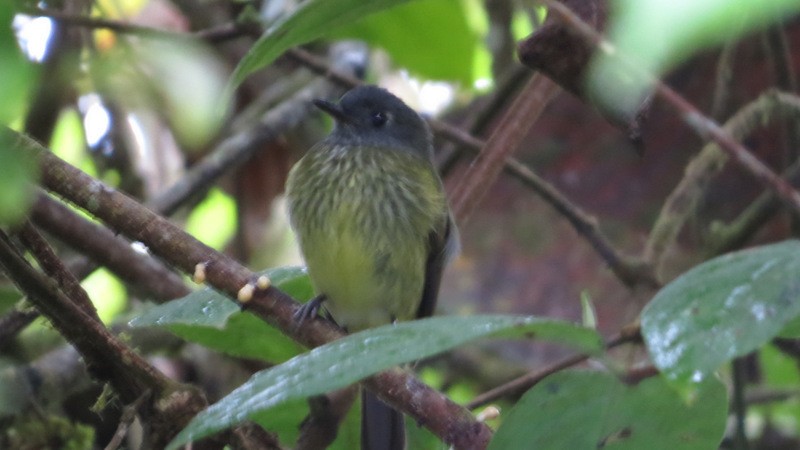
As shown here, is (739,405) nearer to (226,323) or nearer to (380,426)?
(380,426)

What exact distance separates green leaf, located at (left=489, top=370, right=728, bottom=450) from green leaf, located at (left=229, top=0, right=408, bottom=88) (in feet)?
1.60

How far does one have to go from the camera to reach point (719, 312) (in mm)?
745

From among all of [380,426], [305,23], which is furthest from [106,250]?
[305,23]

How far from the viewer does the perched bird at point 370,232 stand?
2709 millimetres

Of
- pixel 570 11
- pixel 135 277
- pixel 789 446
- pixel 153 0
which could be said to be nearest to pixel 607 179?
pixel 789 446

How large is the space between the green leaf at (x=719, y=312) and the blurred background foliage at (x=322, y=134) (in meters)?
0.82

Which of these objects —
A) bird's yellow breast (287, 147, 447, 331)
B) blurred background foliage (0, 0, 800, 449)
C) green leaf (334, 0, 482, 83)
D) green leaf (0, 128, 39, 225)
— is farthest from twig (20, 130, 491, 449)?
bird's yellow breast (287, 147, 447, 331)

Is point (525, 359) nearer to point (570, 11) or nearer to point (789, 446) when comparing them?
point (789, 446)

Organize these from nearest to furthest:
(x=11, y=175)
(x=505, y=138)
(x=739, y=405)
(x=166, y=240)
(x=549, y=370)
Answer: (x=11, y=175) → (x=166, y=240) → (x=549, y=370) → (x=505, y=138) → (x=739, y=405)

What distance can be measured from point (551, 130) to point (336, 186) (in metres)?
1.22

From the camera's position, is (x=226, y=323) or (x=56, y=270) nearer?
(x=56, y=270)

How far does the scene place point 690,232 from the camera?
3.42 metres

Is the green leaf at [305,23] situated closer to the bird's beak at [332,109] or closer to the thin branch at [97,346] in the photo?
the thin branch at [97,346]

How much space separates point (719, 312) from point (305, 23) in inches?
27.2
